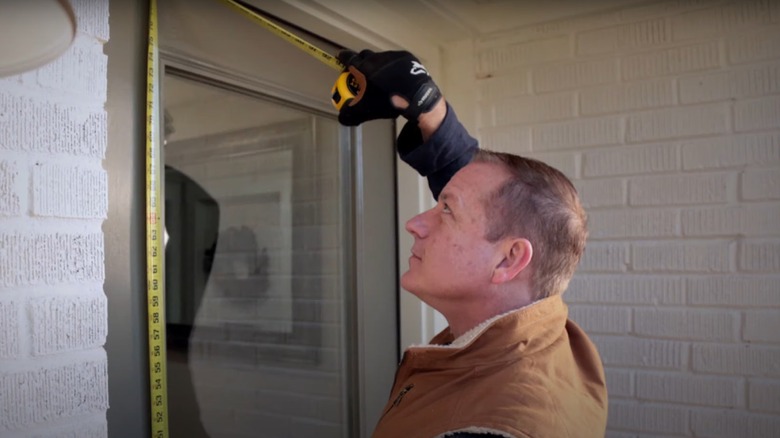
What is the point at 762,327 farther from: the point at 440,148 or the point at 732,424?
the point at 440,148

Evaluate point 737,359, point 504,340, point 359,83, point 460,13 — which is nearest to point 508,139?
point 460,13

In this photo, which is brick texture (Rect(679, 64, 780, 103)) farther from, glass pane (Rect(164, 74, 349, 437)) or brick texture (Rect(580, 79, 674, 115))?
glass pane (Rect(164, 74, 349, 437))

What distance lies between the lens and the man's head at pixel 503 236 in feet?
3.92

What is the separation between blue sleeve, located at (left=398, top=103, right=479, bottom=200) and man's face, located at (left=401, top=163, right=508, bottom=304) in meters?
0.14

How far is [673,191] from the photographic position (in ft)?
6.70

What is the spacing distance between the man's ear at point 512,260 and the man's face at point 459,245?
0.5 inches

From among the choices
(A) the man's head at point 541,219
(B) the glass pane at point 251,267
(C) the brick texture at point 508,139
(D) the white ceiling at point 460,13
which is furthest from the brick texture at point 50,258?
(C) the brick texture at point 508,139

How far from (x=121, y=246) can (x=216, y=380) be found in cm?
52

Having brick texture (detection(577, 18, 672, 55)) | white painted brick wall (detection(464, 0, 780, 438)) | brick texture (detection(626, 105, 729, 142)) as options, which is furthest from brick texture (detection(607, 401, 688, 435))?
brick texture (detection(577, 18, 672, 55))

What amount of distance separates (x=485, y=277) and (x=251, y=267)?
0.77 meters

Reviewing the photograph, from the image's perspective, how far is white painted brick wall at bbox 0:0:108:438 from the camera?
1.04m

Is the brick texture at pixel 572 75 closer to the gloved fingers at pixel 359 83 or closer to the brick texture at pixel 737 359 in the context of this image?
the brick texture at pixel 737 359

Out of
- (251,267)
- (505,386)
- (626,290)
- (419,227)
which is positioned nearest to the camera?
(505,386)

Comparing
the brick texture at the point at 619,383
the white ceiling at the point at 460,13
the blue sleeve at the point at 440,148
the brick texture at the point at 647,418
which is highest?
the white ceiling at the point at 460,13
